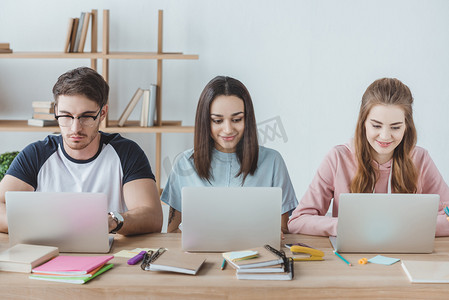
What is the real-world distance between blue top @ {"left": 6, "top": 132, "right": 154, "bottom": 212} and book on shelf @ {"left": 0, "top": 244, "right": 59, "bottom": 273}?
21.3 inches

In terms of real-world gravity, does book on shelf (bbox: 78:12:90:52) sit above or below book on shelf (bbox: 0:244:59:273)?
above

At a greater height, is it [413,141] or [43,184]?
[413,141]

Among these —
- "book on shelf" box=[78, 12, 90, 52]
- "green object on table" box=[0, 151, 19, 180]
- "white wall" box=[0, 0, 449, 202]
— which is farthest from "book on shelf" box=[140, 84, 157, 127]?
"green object on table" box=[0, 151, 19, 180]

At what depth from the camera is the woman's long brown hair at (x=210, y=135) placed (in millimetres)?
2209

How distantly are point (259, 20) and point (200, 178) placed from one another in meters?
1.86

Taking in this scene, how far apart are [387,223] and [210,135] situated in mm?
843

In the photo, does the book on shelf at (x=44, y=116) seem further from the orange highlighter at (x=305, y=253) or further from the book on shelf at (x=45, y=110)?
the orange highlighter at (x=305, y=253)

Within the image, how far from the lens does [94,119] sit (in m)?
2.09

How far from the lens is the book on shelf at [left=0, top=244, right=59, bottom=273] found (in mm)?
1550

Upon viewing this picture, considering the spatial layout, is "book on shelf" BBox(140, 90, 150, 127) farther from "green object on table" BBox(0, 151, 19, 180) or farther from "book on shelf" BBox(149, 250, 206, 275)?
"book on shelf" BBox(149, 250, 206, 275)

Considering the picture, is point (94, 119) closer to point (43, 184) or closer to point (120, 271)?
point (43, 184)

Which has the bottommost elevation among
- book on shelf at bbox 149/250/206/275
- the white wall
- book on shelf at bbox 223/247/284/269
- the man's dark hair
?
book on shelf at bbox 149/250/206/275

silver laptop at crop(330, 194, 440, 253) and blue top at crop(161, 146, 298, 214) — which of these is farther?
blue top at crop(161, 146, 298, 214)

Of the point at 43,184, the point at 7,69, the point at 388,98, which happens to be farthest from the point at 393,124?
the point at 7,69
